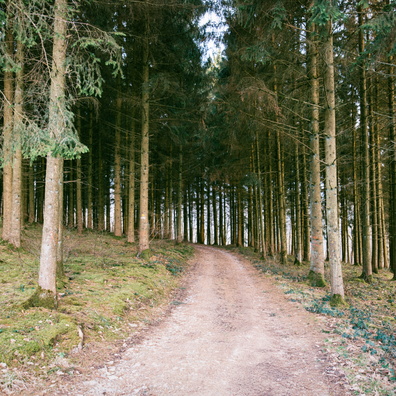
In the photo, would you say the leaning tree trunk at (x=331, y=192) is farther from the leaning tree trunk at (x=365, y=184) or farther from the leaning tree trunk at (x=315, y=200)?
the leaning tree trunk at (x=365, y=184)

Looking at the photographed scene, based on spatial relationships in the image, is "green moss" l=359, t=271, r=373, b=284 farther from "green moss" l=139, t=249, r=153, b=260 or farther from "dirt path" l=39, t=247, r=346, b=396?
"green moss" l=139, t=249, r=153, b=260

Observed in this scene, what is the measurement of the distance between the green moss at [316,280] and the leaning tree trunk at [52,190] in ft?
28.9

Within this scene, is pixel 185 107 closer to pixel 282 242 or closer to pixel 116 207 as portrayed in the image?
pixel 116 207

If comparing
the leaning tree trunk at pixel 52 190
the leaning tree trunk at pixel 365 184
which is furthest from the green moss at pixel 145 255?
the leaning tree trunk at pixel 365 184

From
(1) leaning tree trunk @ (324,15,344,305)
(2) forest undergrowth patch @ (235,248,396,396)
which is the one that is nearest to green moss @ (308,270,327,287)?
(2) forest undergrowth patch @ (235,248,396,396)

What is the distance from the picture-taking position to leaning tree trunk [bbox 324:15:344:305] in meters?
7.80

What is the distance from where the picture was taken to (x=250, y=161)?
19.1 metres

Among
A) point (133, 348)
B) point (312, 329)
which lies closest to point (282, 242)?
point (312, 329)

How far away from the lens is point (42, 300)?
544 centimetres

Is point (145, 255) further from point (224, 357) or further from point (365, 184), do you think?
point (365, 184)

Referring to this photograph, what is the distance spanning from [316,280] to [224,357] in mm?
6918

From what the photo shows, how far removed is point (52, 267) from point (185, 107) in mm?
10456

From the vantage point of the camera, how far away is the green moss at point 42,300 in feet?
17.6

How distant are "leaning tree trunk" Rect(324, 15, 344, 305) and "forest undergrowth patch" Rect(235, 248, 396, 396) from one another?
2.07 ft
